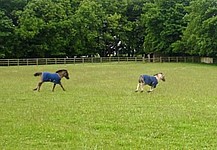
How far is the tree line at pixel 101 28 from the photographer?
47625 millimetres

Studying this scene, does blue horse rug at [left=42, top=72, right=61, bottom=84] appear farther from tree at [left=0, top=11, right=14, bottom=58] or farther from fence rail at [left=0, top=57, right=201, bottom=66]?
tree at [left=0, top=11, right=14, bottom=58]

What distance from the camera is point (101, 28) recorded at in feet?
194

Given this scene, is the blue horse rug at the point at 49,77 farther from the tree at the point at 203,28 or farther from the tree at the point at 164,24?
the tree at the point at 164,24

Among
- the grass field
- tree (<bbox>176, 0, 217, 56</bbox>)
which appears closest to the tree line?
tree (<bbox>176, 0, 217, 56</bbox>)

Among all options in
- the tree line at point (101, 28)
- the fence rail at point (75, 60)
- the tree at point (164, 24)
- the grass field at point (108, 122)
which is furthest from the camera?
the tree at point (164, 24)

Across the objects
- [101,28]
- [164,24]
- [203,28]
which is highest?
[164,24]

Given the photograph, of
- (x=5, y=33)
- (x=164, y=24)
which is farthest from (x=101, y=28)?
(x=5, y=33)

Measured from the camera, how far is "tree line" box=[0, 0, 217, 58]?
47.6 metres

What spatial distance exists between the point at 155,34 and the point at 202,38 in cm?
1330

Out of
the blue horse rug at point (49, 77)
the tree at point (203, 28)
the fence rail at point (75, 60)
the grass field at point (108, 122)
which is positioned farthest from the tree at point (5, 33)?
the grass field at point (108, 122)

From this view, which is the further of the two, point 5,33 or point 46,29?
point 46,29

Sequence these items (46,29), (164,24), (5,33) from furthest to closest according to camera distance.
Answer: (164,24)
(46,29)
(5,33)

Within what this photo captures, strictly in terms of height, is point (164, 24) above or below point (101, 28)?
above

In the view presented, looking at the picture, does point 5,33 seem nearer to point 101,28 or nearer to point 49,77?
point 101,28
